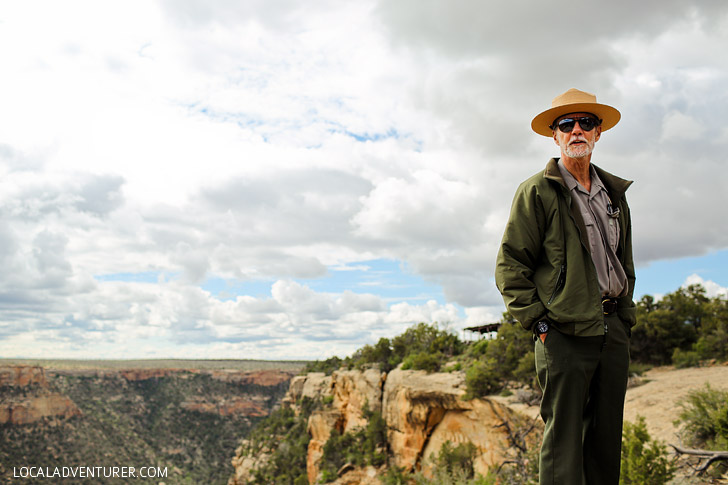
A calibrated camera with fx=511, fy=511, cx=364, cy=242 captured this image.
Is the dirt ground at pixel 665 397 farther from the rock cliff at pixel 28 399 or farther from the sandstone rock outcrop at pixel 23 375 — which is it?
the sandstone rock outcrop at pixel 23 375

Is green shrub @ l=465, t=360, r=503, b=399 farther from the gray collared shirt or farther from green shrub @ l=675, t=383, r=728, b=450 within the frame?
the gray collared shirt

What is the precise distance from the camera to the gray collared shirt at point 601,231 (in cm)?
257

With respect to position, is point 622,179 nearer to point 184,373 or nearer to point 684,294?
point 684,294

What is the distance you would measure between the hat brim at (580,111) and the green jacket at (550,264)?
1.02 feet

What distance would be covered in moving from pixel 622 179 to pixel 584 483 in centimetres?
160

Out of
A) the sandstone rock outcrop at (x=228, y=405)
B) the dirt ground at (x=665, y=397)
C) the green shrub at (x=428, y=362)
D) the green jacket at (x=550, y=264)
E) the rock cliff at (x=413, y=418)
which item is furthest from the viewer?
the sandstone rock outcrop at (x=228, y=405)

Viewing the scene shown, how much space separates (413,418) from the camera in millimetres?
20656

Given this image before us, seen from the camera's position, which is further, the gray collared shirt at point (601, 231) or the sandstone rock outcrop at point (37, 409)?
the sandstone rock outcrop at point (37, 409)

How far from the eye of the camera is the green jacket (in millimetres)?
2418

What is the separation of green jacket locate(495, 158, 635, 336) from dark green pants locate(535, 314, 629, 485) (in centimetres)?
12

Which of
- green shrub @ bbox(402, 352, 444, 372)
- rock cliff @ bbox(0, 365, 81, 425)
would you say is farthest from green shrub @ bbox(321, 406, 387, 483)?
rock cliff @ bbox(0, 365, 81, 425)

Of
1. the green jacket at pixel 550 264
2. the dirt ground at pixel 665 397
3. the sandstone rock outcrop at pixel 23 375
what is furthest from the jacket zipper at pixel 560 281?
the sandstone rock outcrop at pixel 23 375

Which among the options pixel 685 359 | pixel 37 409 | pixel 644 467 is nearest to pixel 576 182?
pixel 644 467

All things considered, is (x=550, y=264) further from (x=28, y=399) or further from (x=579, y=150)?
(x=28, y=399)
